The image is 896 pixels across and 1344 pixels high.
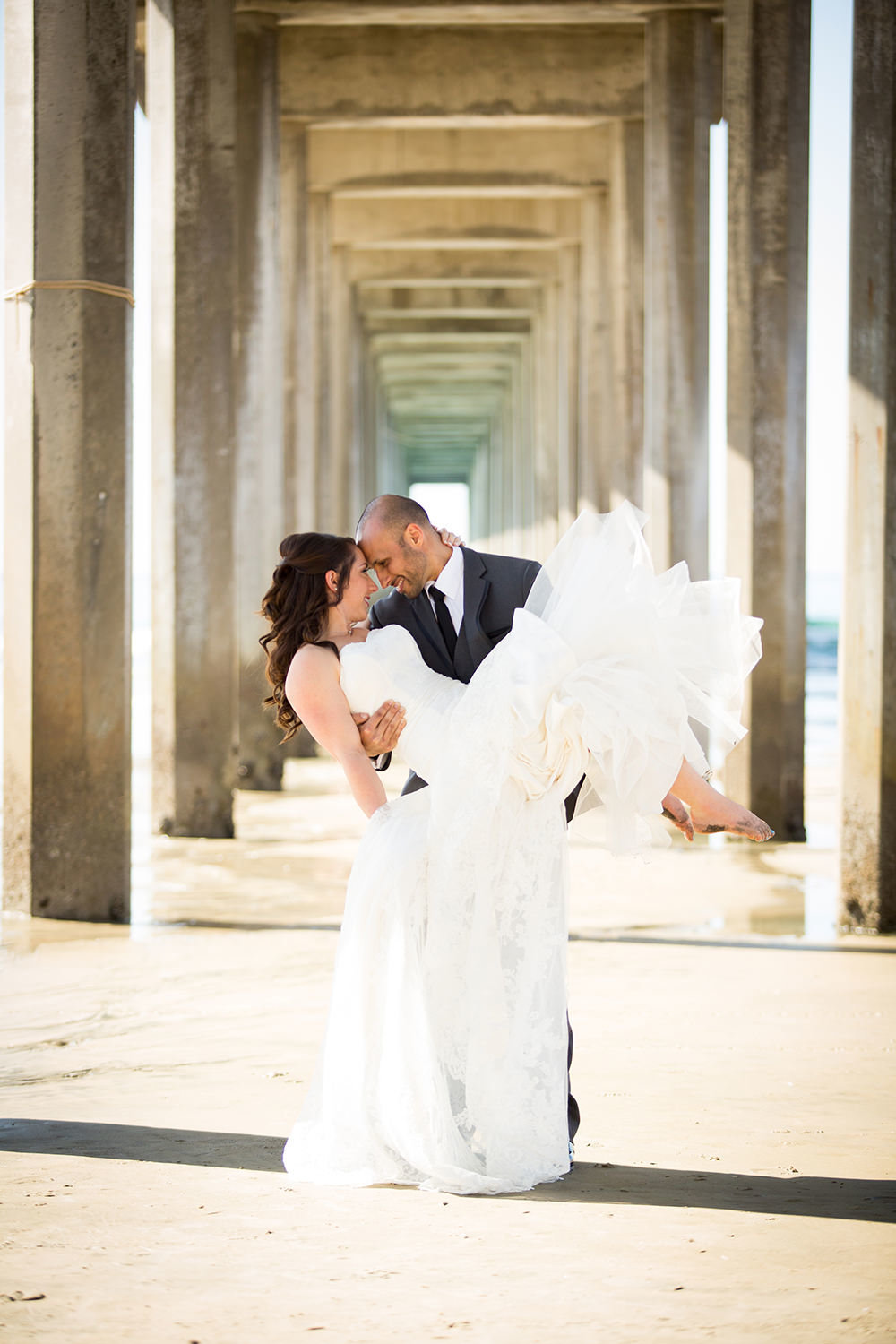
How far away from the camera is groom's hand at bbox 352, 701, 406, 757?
391cm

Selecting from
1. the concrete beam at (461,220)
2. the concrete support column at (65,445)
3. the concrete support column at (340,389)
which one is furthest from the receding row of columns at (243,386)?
the concrete support column at (340,389)

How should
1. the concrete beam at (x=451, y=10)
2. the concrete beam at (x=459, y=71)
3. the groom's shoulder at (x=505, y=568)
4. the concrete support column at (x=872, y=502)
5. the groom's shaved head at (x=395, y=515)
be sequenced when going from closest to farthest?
the groom's shaved head at (x=395, y=515), the groom's shoulder at (x=505, y=568), the concrete support column at (x=872, y=502), the concrete beam at (x=451, y=10), the concrete beam at (x=459, y=71)

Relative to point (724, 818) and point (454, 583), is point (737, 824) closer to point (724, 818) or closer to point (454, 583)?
point (724, 818)

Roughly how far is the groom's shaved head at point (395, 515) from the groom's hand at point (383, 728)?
21.7 inches

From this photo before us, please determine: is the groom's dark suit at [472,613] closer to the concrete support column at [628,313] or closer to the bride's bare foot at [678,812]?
the bride's bare foot at [678,812]

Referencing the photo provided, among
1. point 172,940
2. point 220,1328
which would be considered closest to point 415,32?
point 172,940

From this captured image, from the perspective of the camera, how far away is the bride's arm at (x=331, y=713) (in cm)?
394

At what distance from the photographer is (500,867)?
3.79 meters

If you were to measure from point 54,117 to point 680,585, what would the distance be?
483 cm

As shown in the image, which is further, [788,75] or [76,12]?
[788,75]

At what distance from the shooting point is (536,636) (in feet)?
12.2

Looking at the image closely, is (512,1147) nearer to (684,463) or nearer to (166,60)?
(166,60)

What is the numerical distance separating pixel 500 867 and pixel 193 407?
25.3 ft

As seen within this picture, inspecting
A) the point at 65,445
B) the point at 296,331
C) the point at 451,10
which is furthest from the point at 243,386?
the point at 65,445
